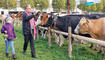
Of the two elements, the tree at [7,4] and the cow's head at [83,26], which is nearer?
the cow's head at [83,26]

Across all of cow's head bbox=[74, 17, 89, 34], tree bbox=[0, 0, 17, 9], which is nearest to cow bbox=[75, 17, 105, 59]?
cow's head bbox=[74, 17, 89, 34]

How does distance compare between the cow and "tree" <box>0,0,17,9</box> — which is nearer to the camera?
the cow

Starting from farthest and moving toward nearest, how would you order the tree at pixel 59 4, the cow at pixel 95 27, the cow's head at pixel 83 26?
the tree at pixel 59 4
the cow's head at pixel 83 26
the cow at pixel 95 27

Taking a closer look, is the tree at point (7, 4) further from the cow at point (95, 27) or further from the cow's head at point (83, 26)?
the cow at point (95, 27)

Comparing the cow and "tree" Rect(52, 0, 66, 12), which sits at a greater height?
"tree" Rect(52, 0, 66, 12)

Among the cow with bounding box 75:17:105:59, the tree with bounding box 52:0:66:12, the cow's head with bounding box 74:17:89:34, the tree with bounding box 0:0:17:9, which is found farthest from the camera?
the tree with bounding box 52:0:66:12

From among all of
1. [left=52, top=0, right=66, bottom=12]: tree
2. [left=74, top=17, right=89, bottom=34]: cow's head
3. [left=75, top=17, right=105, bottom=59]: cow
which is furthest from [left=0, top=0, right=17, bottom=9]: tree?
[left=75, top=17, right=105, bottom=59]: cow

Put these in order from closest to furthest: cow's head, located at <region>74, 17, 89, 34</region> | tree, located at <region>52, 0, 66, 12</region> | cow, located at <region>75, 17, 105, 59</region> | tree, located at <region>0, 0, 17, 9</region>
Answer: cow, located at <region>75, 17, 105, 59</region> → cow's head, located at <region>74, 17, 89, 34</region> → tree, located at <region>0, 0, 17, 9</region> → tree, located at <region>52, 0, 66, 12</region>

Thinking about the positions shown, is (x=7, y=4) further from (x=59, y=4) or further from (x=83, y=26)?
(x=83, y=26)

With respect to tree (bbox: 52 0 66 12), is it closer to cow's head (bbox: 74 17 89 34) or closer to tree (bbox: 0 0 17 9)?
tree (bbox: 0 0 17 9)

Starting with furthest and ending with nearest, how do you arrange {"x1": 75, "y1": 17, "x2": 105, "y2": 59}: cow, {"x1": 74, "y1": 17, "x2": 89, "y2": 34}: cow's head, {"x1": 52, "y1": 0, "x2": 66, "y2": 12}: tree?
{"x1": 52, "y1": 0, "x2": 66, "y2": 12}: tree < {"x1": 74, "y1": 17, "x2": 89, "y2": 34}: cow's head < {"x1": 75, "y1": 17, "x2": 105, "y2": 59}: cow

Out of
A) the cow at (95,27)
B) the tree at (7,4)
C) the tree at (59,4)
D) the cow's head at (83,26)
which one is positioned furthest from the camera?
the tree at (59,4)

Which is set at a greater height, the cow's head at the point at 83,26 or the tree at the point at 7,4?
the tree at the point at 7,4

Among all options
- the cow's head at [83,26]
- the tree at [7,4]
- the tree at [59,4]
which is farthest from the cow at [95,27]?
the tree at [59,4]
